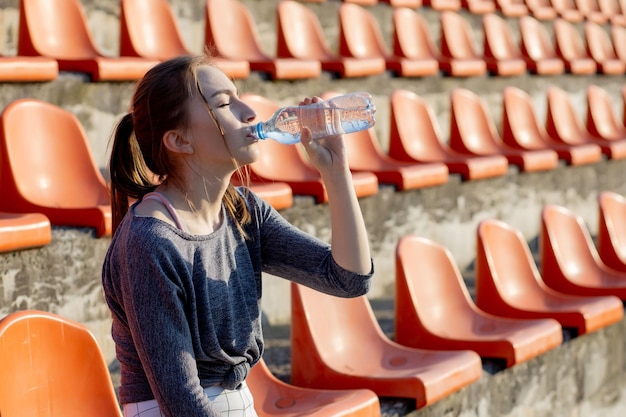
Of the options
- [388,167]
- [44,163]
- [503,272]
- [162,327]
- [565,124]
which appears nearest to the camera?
[162,327]

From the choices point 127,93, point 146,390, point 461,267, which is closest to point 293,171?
point 127,93

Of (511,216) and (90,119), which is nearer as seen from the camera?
(90,119)

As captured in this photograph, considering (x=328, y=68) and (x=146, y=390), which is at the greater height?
(x=146, y=390)

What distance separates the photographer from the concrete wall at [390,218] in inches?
81.4

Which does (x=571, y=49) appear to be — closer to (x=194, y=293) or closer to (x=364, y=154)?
(x=364, y=154)

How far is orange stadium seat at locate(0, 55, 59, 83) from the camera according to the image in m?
2.42

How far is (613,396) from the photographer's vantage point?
2.75m

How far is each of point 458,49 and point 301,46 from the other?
96 cm

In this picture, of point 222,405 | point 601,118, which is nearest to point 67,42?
point 222,405

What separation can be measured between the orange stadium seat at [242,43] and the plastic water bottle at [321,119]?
1781mm

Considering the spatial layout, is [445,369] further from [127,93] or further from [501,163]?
[501,163]

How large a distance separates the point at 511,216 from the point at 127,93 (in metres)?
1.39

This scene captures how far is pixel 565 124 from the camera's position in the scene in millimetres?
4527

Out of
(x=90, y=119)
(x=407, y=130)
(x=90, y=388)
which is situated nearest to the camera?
(x=90, y=388)
